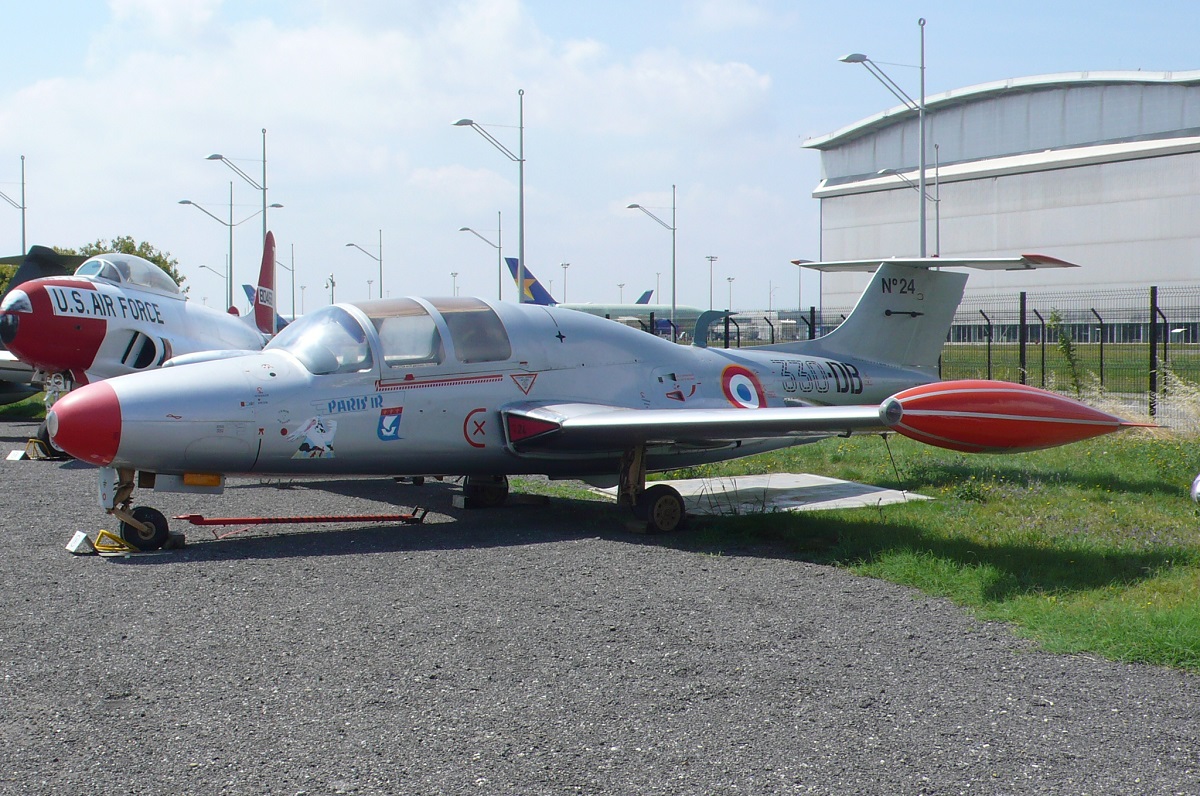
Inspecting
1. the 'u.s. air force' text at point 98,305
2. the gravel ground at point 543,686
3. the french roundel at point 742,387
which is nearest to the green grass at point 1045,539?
the gravel ground at point 543,686

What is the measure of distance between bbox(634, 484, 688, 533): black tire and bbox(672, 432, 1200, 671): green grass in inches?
13.3

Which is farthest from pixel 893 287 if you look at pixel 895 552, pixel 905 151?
pixel 905 151

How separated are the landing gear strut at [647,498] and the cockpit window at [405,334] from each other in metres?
1.88

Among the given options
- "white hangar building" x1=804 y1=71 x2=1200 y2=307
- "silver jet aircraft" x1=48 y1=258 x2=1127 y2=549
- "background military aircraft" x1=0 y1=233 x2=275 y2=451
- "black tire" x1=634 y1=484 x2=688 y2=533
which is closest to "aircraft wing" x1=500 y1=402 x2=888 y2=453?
"silver jet aircraft" x1=48 y1=258 x2=1127 y2=549

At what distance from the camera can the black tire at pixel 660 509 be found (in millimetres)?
9234

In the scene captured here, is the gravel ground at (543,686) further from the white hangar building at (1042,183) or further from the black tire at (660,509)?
the white hangar building at (1042,183)

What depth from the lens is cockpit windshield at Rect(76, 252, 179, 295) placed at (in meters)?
16.9

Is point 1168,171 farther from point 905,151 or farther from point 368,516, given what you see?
point 368,516

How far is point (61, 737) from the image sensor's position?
4.25 metres

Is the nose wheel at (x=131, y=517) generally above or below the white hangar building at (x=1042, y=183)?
below

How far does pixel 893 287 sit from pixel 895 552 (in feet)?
20.0

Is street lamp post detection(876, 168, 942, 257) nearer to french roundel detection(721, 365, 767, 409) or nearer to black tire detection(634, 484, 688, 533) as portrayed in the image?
french roundel detection(721, 365, 767, 409)

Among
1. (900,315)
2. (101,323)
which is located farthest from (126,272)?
(900,315)

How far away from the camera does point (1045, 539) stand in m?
8.10
